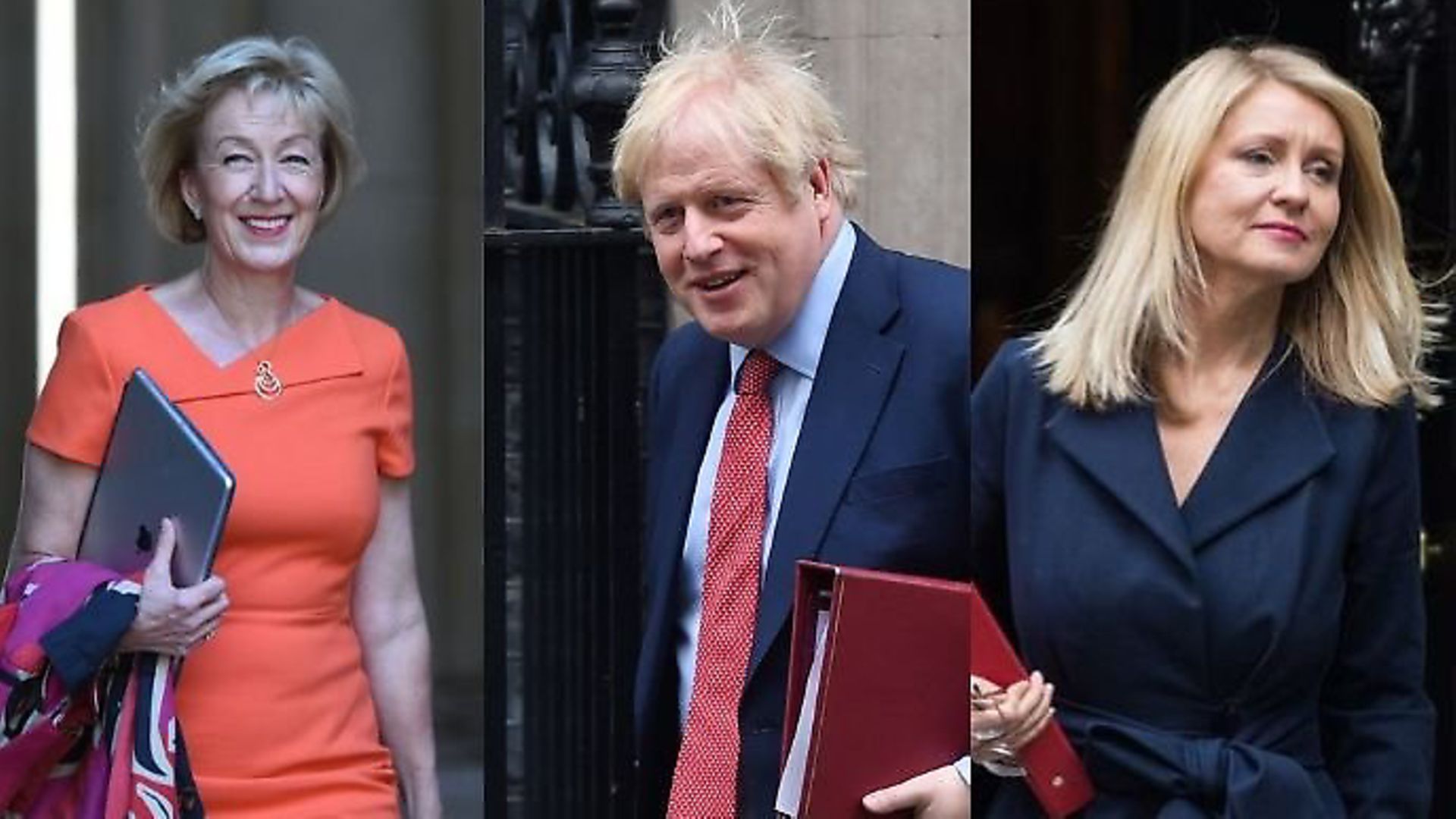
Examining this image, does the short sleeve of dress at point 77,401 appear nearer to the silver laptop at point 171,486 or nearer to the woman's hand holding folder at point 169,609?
the silver laptop at point 171,486

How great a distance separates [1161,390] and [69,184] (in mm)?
1763

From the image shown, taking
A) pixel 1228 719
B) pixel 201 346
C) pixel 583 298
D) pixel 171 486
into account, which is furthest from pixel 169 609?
pixel 1228 719

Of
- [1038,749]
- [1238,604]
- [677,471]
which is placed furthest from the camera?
[677,471]

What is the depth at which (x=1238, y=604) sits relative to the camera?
4.84 m

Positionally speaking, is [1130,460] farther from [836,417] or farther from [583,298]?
[583,298]

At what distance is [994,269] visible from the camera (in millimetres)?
4969

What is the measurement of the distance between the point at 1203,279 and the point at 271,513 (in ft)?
4.93

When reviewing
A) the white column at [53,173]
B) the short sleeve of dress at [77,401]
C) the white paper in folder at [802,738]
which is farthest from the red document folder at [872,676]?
the white column at [53,173]

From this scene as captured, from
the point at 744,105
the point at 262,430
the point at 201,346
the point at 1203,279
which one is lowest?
the point at 262,430

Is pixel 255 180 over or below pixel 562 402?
over

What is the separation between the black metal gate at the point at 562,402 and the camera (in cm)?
503

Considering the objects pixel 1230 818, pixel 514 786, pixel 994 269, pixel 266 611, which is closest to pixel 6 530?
pixel 266 611

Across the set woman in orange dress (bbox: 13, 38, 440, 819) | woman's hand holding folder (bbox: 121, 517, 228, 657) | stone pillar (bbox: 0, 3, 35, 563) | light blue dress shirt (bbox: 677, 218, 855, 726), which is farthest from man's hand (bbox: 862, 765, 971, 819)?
stone pillar (bbox: 0, 3, 35, 563)

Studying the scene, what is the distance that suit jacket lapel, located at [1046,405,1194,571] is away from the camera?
4.85 metres
